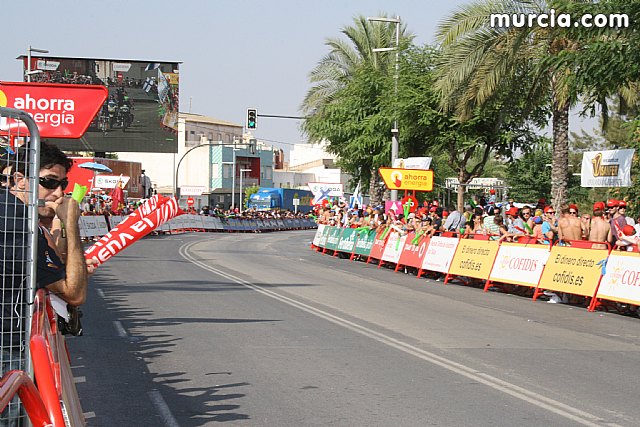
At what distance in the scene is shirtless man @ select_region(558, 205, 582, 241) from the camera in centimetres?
1886

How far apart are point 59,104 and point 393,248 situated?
17.2 metres

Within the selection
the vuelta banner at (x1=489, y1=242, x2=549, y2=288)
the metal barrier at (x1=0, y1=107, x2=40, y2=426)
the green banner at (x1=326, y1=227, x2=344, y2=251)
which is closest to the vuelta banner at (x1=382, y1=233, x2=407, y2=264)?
the green banner at (x1=326, y1=227, x2=344, y2=251)

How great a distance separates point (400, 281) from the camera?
23.0 m

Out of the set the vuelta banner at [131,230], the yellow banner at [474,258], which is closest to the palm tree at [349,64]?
the yellow banner at [474,258]

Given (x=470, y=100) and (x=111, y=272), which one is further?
(x=470, y=100)

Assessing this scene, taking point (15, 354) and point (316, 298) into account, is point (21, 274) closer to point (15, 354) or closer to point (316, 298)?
point (15, 354)

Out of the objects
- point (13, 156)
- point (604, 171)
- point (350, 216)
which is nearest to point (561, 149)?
point (604, 171)

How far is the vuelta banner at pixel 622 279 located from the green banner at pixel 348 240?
16.8 metres

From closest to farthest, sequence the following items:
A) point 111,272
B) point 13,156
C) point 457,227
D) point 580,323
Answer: point 13,156
point 580,323
point 111,272
point 457,227

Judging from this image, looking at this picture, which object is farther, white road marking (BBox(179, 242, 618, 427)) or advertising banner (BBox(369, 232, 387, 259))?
advertising banner (BBox(369, 232, 387, 259))

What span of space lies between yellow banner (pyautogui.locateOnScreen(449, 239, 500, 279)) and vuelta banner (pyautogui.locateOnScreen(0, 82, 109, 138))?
441 inches

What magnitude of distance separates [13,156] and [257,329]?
773cm

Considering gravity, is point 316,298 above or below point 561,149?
below

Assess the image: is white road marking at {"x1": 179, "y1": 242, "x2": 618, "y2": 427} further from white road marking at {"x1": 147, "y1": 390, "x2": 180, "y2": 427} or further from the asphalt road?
white road marking at {"x1": 147, "y1": 390, "x2": 180, "y2": 427}
